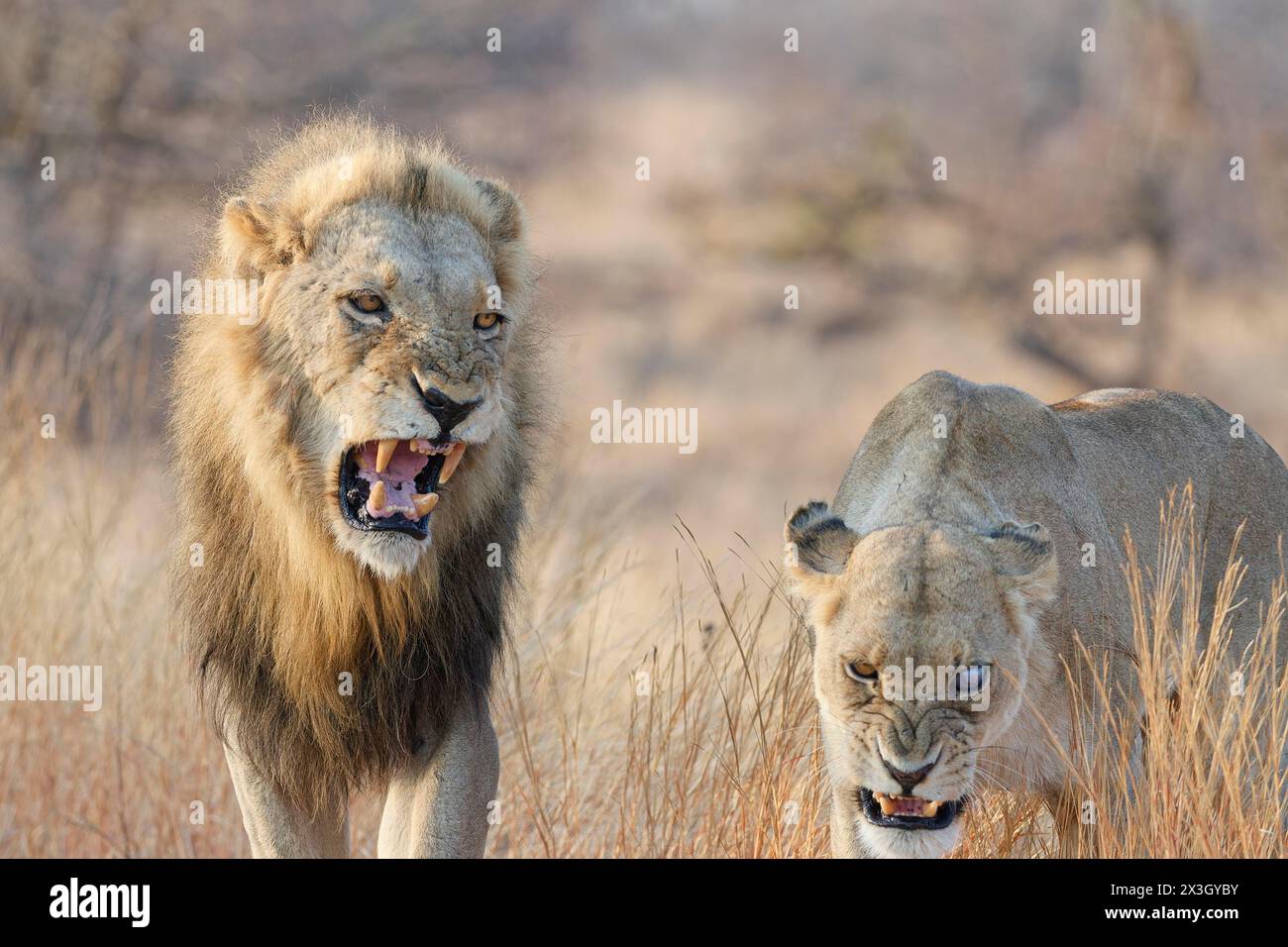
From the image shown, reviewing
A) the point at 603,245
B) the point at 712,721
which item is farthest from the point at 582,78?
the point at 712,721

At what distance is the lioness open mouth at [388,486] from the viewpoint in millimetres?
4652

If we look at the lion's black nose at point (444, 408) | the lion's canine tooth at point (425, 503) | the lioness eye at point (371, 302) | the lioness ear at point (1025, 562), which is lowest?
the lioness ear at point (1025, 562)

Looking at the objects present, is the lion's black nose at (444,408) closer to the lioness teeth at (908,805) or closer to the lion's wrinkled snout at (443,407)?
the lion's wrinkled snout at (443,407)

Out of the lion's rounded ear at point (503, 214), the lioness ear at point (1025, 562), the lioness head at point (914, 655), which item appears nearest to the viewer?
the lioness head at point (914, 655)

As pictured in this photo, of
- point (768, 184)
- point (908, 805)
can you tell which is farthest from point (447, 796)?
point (768, 184)

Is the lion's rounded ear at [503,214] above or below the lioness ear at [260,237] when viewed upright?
above

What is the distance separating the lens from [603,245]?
28.4 metres

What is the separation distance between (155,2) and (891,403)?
55.3 feet

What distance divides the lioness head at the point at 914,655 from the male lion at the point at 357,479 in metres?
0.98

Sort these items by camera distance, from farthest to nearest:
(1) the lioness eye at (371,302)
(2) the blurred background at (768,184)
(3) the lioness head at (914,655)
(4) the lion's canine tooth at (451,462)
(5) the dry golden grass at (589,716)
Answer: (2) the blurred background at (768,184)
(5) the dry golden grass at (589,716)
(4) the lion's canine tooth at (451,462)
(1) the lioness eye at (371,302)
(3) the lioness head at (914,655)

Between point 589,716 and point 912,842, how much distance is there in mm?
3404

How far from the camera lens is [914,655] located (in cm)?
401

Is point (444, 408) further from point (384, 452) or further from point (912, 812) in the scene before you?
point (912, 812)

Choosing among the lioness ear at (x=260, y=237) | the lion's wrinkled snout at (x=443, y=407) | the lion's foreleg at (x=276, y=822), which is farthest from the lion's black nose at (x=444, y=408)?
the lion's foreleg at (x=276, y=822)
